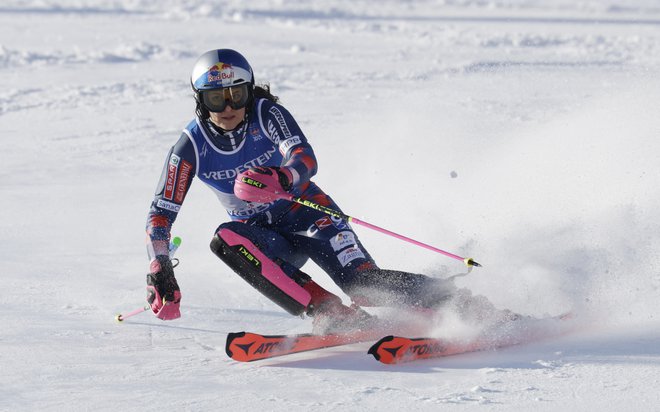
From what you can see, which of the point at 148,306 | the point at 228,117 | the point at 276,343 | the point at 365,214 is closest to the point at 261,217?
the point at 228,117

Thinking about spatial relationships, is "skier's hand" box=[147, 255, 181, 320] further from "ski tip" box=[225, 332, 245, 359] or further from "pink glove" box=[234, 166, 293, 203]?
"pink glove" box=[234, 166, 293, 203]

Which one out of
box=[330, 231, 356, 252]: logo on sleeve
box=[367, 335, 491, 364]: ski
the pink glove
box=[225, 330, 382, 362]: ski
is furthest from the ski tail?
the pink glove

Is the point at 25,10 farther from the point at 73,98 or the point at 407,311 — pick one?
the point at 407,311

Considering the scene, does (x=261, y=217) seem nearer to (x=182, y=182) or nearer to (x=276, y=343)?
(x=182, y=182)

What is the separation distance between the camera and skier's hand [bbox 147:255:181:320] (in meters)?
4.26

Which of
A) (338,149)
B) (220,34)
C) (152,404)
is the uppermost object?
(220,34)

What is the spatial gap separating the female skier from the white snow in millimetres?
338

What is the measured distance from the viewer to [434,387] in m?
3.79

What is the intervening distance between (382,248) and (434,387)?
2578 millimetres

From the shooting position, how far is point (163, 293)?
14.0ft

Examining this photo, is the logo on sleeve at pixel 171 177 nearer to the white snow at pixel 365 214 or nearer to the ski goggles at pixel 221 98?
the ski goggles at pixel 221 98

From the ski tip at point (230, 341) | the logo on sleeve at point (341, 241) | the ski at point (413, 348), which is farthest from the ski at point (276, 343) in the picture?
the logo on sleeve at point (341, 241)

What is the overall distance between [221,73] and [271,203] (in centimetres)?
71

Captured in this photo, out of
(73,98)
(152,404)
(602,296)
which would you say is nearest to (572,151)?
(602,296)
